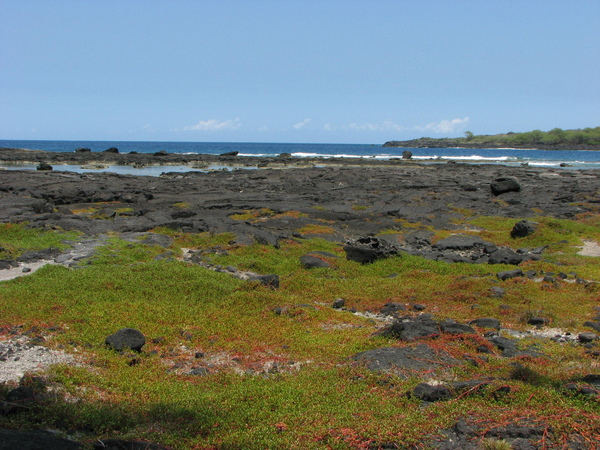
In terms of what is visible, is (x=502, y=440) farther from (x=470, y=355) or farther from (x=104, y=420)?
(x=104, y=420)

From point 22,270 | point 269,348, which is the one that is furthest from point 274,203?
point 269,348

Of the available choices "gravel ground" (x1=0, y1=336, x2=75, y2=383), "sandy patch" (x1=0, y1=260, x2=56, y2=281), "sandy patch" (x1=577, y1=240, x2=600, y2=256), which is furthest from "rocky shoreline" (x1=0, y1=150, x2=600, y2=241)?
"gravel ground" (x1=0, y1=336, x2=75, y2=383)

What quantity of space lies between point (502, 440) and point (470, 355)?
134 inches

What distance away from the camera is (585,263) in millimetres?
18484

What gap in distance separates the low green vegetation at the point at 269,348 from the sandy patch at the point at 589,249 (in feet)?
5.86

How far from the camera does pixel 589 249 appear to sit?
69.8 ft

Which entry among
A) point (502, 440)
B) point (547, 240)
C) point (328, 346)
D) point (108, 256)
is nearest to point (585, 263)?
point (547, 240)

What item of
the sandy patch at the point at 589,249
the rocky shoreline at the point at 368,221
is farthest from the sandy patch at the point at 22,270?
the sandy patch at the point at 589,249

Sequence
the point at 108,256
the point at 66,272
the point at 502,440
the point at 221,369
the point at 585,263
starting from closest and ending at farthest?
1. the point at 502,440
2. the point at 221,369
3. the point at 66,272
4. the point at 108,256
5. the point at 585,263

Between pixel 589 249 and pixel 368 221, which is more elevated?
pixel 368 221

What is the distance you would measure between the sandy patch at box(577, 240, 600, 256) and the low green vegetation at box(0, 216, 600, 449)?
5.86 feet

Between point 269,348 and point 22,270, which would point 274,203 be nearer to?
point 22,270

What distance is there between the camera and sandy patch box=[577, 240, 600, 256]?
67.3 ft

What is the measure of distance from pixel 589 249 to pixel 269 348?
17.3m
